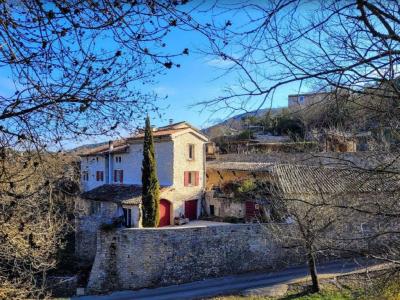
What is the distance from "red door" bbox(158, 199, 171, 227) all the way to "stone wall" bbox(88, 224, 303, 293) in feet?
20.8

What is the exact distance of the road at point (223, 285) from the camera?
16.6 meters

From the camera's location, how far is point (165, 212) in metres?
25.5

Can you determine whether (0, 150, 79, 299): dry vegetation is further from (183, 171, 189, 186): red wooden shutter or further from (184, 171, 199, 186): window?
(184, 171, 199, 186): window

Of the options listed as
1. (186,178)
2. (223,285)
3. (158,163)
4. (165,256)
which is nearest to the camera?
(223,285)

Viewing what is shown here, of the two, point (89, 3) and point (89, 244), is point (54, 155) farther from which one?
point (89, 244)

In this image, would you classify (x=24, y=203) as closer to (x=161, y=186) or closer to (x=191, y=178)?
(x=161, y=186)

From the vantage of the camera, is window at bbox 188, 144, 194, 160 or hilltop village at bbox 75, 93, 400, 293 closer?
hilltop village at bbox 75, 93, 400, 293

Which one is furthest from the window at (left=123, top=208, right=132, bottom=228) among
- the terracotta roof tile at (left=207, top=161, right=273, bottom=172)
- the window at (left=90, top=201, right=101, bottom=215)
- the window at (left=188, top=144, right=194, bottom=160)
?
the terracotta roof tile at (left=207, top=161, right=273, bottom=172)

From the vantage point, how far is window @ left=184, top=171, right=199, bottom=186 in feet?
87.8

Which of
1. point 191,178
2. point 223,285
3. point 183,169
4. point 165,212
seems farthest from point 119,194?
point 223,285

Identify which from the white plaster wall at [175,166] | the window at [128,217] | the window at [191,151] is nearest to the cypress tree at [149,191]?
the window at [128,217]

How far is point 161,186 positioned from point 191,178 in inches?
91.5

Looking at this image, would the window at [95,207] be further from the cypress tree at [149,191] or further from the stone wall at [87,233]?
the cypress tree at [149,191]

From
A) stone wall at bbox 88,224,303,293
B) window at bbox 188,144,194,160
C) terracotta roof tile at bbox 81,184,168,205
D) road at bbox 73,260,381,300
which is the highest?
window at bbox 188,144,194,160
